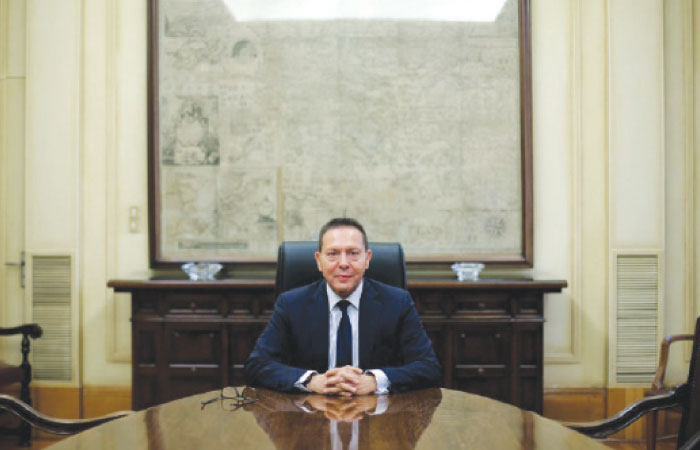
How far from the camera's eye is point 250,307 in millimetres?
3764

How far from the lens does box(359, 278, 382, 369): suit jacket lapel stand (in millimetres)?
2363

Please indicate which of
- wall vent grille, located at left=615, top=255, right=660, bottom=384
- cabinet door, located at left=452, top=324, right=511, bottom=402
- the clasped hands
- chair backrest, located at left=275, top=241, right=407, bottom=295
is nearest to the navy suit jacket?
chair backrest, located at left=275, top=241, right=407, bottom=295

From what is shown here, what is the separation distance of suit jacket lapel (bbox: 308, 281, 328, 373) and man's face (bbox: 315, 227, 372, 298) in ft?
0.28

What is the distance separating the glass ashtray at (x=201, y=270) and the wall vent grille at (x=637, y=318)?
2.49 meters

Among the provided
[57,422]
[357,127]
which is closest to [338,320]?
[57,422]

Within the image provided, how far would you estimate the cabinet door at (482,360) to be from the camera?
3.71 m

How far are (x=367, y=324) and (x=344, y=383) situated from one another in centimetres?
43

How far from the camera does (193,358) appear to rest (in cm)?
375

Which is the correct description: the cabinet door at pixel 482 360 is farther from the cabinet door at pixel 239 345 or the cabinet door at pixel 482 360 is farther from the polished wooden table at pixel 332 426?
the polished wooden table at pixel 332 426

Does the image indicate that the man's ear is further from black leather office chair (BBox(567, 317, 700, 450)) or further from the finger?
black leather office chair (BBox(567, 317, 700, 450))

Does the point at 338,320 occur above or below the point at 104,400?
above

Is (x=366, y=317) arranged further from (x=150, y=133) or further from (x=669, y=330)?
(x=669, y=330)

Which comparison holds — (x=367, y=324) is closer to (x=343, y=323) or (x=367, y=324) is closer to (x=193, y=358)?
(x=343, y=323)

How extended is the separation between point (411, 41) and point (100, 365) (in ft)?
9.52
